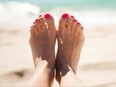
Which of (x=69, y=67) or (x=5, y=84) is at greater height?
(x=69, y=67)

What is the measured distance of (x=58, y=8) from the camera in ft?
19.1

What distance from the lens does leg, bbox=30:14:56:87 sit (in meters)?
1.81

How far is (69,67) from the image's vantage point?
1826 mm

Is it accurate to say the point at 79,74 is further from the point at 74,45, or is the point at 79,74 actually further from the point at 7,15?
the point at 7,15

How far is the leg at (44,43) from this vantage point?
181 cm

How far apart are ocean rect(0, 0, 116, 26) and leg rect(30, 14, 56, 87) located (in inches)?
116

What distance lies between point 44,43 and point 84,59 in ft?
Result: 1.71

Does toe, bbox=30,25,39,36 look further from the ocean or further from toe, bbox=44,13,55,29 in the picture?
the ocean

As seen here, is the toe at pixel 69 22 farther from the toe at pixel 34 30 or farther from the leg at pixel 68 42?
the toe at pixel 34 30

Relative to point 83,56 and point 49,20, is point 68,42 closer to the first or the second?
point 49,20

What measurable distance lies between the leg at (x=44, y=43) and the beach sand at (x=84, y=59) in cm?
26

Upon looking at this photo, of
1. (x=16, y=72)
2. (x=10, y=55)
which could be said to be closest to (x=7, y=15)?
(x=10, y=55)

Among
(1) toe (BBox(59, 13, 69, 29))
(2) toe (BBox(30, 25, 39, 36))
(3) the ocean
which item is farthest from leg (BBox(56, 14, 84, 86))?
(3) the ocean

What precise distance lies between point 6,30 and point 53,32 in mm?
1511
